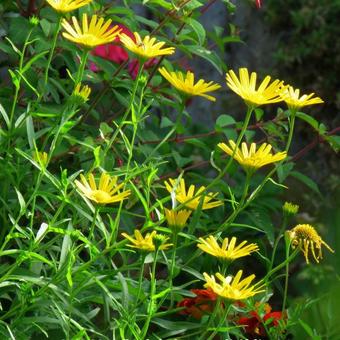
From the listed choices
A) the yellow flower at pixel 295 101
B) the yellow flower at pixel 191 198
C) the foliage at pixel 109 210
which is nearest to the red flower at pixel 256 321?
the foliage at pixel 109 210

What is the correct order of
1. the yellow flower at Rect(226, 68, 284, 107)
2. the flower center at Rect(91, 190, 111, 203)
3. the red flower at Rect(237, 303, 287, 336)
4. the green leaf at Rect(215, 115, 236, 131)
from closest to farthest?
the flower center at Rect(91, 190, 111, 203) < the yellow flower at Rect(226, 68, 284, 107) < the red flower at Rect(237, 303, 287, 336) < the green leaf at Rect(215, 115, 236, 131)

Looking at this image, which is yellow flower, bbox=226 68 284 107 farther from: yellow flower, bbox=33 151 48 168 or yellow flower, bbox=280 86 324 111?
yellow flower, bbox=33 151 48 168

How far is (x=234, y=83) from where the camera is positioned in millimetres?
1480

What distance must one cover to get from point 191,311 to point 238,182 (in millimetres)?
1218

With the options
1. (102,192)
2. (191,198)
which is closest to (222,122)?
(191,198)

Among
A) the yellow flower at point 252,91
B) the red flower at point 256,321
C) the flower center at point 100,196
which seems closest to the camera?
the flower center at point 100,196

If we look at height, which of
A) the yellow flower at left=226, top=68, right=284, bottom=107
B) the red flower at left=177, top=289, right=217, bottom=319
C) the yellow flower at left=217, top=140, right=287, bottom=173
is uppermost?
the yellow flower at left=226, top=68, right=284, bottom=107

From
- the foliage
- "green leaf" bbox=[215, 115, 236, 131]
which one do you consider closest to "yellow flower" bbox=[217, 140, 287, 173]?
the foliage

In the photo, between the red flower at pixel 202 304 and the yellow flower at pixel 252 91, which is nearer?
the yellow flower at pixel 252 91

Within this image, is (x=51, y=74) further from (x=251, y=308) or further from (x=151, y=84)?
(x=251, y=308)

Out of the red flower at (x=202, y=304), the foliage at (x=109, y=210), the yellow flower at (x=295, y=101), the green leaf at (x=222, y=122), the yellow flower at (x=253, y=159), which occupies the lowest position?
the red flower at (x=202, y=304)

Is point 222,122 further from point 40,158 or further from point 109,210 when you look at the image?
point 40,158

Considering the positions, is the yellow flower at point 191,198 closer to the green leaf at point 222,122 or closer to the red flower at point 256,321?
the red flower at point 256,321

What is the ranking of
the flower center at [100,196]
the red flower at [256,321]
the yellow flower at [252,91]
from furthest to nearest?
the red flower at [256,321], the yellow flower at [252,91], the flower center at [100,196]
